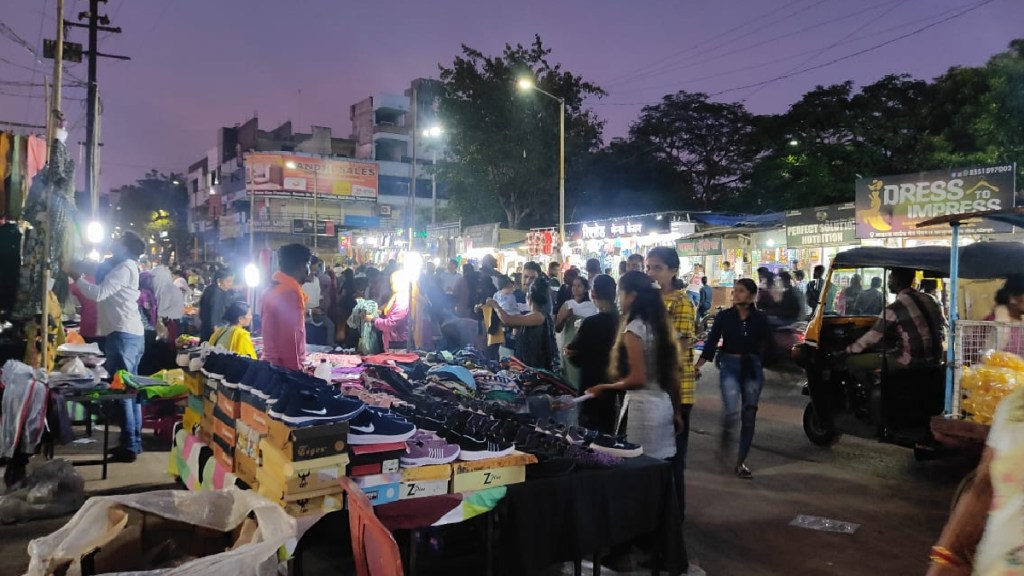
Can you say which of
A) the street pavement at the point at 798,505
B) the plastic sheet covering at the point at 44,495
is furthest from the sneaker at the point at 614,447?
the plastic sheet covering at the point at 44,495

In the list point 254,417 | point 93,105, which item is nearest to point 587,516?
point 254,417

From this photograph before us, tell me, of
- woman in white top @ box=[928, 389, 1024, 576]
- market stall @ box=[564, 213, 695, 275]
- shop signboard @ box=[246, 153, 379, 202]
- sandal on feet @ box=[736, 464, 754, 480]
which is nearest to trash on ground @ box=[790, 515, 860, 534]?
sandal on feet @ box=[736, 464, 754, 480]

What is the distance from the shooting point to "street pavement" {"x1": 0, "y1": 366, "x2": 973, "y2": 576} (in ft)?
15.4

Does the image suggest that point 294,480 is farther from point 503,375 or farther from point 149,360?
point 149,360

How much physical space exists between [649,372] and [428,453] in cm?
161

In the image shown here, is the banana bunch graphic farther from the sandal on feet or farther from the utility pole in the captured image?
the utility pole

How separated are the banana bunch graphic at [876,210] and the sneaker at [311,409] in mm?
13286

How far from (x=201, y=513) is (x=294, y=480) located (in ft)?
1.36

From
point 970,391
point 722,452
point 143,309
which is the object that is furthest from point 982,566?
point 143,309

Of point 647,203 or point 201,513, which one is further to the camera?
point 647,203

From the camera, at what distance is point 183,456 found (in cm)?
518

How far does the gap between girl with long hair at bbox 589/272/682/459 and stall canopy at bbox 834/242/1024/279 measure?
353 cm

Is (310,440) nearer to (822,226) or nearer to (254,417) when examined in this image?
(254,417)

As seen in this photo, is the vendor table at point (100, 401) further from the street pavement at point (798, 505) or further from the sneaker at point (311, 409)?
the sneaker at point (311, 409)
